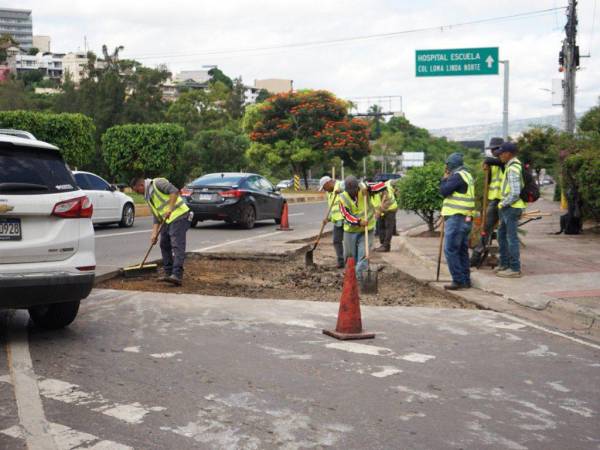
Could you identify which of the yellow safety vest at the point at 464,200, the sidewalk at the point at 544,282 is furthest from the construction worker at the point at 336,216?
the yellow safety vest at the point at 464,200

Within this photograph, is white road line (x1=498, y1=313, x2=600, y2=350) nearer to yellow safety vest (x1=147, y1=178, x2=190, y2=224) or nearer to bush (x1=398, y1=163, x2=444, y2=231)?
yellow safety vest (x1=147, y1=178, x2=190, y2=224)

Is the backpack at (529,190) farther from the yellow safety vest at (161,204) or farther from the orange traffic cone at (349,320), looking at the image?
the yellow safety vest at (161,204)

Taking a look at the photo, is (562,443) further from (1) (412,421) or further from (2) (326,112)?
(2) (326,112)

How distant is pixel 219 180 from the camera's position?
20.0 metres

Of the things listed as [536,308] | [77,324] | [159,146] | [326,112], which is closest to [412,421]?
[77,324]

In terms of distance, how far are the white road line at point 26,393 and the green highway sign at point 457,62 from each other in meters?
20.6

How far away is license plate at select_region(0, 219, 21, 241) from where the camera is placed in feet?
20.2

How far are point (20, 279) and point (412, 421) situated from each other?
3286 millimetres

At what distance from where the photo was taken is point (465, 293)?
31.6ft

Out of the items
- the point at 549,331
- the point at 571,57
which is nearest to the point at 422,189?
the point at 549,331

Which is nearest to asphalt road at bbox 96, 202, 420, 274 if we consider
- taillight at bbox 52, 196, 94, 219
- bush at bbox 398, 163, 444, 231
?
bush at bbox 398, 163, 444, 231

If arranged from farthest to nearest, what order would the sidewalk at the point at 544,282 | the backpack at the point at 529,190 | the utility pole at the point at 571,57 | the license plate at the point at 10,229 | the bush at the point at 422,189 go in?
the utility pole at the point at 571,57, the bush at the point at 422,189, the backpack at the point at 529,190, the sidewalk at the point at 544,282, the license plate at the point at 10,229

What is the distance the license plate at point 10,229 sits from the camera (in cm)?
615

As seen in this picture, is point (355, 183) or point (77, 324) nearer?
point (77, 324)
